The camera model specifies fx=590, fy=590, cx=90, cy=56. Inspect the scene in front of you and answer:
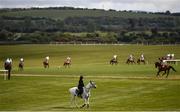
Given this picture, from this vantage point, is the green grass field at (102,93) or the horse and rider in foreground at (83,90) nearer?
the horse and rider in foreground at (83,90)

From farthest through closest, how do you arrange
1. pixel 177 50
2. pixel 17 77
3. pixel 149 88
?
pixel 177 50
pixel 17 77
pixel 149 88

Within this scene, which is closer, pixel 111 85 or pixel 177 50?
pixel 111 85

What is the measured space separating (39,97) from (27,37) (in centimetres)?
14764

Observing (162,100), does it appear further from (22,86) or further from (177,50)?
(177,50)

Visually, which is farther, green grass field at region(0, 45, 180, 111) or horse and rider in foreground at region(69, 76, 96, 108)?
green grass field at region(0, 45, 180, 111)

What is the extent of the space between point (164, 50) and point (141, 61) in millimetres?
38424

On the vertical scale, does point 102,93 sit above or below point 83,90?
below

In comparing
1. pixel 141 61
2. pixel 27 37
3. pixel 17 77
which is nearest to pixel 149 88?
pixel 17 77

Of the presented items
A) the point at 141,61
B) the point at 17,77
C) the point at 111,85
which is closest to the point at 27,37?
the point at 141,61

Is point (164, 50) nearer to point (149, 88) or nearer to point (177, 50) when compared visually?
point (177, 50)

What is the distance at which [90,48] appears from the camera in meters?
137

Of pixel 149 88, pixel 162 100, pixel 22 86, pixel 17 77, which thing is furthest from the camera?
pixel 17 77

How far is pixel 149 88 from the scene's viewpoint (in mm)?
48656

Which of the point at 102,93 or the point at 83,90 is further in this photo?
the point at 102,93
